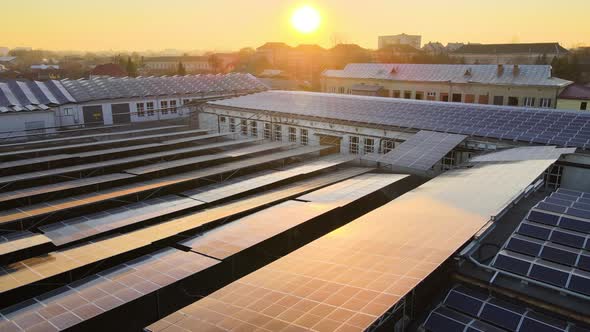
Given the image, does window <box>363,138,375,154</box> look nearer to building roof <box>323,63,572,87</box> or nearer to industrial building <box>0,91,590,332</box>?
industrial building <box>0,91,590,332</box>

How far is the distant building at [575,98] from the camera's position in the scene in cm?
4366

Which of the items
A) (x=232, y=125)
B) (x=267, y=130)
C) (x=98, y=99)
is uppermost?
(x=98, y=99)

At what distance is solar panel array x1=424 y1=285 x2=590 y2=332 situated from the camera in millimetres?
8391

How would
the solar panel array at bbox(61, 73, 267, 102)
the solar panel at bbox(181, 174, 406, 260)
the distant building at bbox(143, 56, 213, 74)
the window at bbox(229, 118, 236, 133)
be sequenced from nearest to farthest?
the solar panel at bbox(181, 174, 406, 260) → the window at bbox(229, 118, 236, 133) → the solar panel array at bbox(61, 73, 267, 102) → the distant building at bbox(143, 56, 213, 74)

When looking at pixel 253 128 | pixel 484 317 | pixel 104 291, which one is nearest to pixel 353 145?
pixel 253 128

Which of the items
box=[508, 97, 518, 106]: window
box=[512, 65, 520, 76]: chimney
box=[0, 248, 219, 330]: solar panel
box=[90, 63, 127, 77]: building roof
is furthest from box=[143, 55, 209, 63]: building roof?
box=[0, 248, 219, 330]: solar panel

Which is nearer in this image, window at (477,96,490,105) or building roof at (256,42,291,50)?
window at (477,96,490,105)

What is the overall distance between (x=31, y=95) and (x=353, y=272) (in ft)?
123

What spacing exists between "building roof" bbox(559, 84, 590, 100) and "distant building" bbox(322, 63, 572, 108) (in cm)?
66

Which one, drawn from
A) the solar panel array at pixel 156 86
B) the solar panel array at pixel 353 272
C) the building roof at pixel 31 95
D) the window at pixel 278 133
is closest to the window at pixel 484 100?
the solar panel array at pixel 156 86

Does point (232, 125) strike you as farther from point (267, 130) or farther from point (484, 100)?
point (484, 100)

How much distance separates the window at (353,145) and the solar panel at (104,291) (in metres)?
18.2

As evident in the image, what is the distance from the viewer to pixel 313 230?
696 inches

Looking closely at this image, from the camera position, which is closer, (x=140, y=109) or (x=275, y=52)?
(x=140, y=109)
